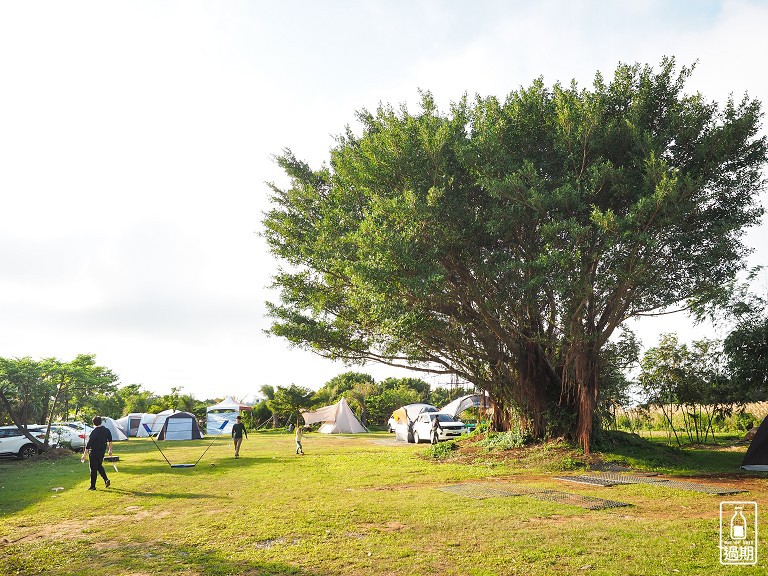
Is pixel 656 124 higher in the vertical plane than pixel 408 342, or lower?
higher

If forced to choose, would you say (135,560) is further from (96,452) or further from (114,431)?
(114,431)

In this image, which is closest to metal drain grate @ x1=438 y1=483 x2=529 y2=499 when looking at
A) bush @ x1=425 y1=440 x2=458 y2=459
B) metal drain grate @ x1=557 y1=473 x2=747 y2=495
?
metal drain grate @ x1=557 y1=473 x2=747 y2=495

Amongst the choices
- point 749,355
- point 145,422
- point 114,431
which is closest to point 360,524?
point 749,355

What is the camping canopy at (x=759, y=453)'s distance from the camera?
16.0 metres

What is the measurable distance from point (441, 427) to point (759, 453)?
15530 mm

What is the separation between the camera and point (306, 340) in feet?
71.2

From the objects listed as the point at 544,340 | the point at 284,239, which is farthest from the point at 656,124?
the point at 284,239

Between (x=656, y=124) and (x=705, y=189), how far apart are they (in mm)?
2520

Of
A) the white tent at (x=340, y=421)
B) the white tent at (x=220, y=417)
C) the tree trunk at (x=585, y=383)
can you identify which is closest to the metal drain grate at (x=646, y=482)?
the tree trunk at (x=585, y=383)

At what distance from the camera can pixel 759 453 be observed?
1617 centimetres

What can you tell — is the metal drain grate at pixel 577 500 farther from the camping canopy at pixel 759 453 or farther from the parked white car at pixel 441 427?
the parked white car at pixel 441 427

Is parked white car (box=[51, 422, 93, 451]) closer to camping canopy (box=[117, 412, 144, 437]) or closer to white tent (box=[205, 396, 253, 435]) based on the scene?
camping canopy (box=[117, 412, 144, 437])

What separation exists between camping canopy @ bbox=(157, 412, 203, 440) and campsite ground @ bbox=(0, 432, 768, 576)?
2295 cm

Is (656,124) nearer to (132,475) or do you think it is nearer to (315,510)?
(315,510)
